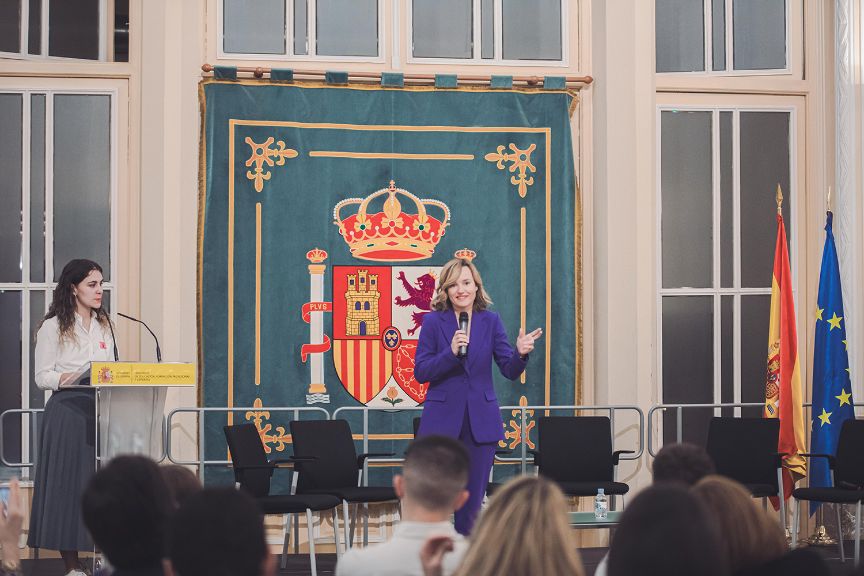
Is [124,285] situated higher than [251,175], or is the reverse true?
[251,175]

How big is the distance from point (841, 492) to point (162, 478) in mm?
5358

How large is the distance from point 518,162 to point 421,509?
18.7ft

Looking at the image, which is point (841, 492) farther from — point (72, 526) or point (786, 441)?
point (72, 526)

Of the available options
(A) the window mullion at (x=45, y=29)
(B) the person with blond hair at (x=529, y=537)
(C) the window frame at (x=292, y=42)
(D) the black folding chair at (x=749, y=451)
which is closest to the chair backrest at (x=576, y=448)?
(D) the black folding chair at (x=749, y=451)

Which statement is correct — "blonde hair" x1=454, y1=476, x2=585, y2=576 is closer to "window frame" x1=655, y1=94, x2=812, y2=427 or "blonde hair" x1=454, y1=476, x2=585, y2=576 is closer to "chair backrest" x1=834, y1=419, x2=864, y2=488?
"chair backrest" x1=834, y1=419, x2=864, y2=488

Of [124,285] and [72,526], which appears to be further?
[124,285]

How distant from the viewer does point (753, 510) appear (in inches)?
96.1

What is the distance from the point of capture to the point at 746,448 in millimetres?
7430

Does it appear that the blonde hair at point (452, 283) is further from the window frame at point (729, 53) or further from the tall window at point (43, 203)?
the window frame at point (729, 53)

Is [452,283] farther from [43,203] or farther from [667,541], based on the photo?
[43,203]

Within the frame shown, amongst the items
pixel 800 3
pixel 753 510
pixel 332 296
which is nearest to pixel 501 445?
pixel 332 296

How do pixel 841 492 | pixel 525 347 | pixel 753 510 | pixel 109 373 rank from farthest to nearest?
1. pixel 841 492
2. pixel 109 373
3. pixel 525 347
4. pixel 753 510

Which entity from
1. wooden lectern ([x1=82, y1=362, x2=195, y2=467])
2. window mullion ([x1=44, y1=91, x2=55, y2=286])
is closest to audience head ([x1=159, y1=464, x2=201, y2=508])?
wooden lectern ([x1=82, y1=362, x2=195, y2=467])

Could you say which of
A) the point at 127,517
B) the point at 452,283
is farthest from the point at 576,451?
the point at 127,517
